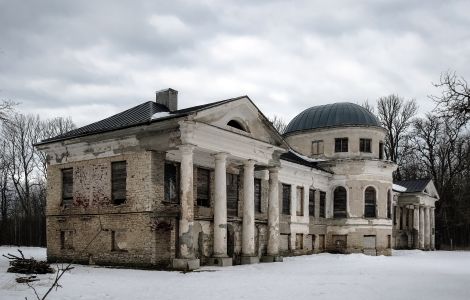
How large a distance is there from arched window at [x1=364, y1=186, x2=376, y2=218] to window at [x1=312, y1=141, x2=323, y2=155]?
404 cm

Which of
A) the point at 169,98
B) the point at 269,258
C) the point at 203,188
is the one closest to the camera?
the point at 203,188

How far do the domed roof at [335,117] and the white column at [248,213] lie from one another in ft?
42.3

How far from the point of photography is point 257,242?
24828 millimetres

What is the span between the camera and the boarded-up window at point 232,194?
23625 millimetres

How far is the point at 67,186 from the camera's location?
2220 centimetres

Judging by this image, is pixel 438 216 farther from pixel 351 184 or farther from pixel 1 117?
pixel 1 117

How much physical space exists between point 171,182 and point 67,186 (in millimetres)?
5081

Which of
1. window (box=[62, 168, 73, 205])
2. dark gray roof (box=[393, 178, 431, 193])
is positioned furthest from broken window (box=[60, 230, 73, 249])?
dark gray roof (box=[393, 178, 431, 193])

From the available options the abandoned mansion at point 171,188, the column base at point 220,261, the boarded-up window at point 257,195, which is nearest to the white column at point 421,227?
the abandoned mansion at point 171,188

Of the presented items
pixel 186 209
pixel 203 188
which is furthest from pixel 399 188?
pixel 186 209

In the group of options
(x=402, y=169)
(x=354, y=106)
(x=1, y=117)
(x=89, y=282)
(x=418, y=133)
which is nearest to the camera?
(x=89, y=282)

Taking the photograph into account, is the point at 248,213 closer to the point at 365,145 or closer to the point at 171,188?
the point at 171,188

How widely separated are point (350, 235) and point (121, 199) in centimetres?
1782

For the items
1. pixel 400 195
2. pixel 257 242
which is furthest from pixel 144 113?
pixel 400 195
